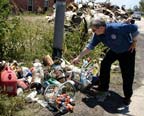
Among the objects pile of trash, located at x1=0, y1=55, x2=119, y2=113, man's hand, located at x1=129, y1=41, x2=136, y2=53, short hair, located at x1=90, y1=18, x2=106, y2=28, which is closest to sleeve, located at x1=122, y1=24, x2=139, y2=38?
man's hand, located at x1=129, y1=41, x2=136, y2=53

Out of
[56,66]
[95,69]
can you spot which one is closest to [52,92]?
[56,66]

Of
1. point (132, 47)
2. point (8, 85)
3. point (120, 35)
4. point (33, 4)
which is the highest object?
point (120, 35)

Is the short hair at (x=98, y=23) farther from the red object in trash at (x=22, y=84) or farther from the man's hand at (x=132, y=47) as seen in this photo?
the red object in trash at (x=22, y=84)

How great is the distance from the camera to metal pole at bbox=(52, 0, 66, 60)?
844 cm

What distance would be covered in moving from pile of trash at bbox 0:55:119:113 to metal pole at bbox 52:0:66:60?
312 millimetres

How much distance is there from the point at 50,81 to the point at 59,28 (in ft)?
A: 5.48

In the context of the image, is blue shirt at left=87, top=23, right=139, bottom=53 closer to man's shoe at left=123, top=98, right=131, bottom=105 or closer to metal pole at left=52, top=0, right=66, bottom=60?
man's shoe at left=123, top=98, right=131, bottom=105

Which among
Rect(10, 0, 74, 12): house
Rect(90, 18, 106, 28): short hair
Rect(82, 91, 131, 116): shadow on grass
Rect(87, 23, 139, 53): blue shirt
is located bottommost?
Rect(10, 0, 74, 12): house

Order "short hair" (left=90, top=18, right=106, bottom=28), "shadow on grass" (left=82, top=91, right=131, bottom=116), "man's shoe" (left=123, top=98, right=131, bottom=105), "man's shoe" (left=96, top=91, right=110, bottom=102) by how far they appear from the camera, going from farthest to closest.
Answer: "man's shoe" (left=96, top=91, right=110, bottom=102) < "man's shoe" (left=123, top=98, right=131, bottom=105) < "shadow on grass" (left=82, top=91, right=131, bottom=116) < "short hair" (left=90, top=18, right=106, bottom=28)

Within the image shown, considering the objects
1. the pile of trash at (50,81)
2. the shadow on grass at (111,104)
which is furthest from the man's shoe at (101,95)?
the pile of trash at (50,81)

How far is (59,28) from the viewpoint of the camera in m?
8.62

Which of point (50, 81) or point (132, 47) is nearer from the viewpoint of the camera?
point (132, 47)

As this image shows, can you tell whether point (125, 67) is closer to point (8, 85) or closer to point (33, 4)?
point (8, 85)

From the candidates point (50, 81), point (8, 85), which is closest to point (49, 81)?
point (50, 81)
